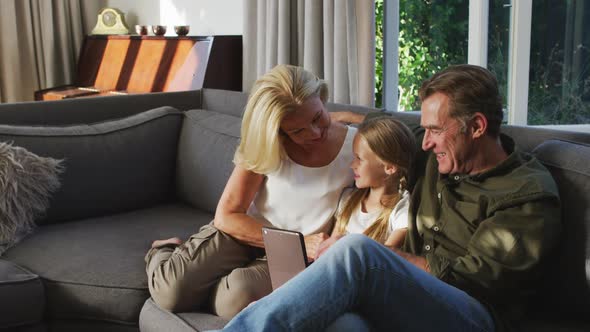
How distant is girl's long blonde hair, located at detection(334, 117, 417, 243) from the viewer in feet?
5.98

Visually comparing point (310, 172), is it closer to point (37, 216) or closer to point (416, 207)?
point (416, 207)

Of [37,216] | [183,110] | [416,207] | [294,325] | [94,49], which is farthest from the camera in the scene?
[94,49]

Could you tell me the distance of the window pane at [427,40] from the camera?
3.69 metres

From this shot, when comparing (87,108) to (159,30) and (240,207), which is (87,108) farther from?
(159,30)

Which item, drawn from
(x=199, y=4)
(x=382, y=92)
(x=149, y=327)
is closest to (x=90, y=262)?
(x=149, y=327)

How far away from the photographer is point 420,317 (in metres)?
1.47

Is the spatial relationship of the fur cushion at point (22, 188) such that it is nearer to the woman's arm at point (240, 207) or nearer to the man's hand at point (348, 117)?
the woman's arm at point (240, 207)

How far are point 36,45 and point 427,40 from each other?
281cm

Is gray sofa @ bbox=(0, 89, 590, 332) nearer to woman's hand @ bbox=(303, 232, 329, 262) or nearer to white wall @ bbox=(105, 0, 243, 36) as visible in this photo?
woman's hand @ bbox=(303, 232, 329, 262)

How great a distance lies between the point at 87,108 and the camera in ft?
9.47

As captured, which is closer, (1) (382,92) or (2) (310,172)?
(2) (310,172)

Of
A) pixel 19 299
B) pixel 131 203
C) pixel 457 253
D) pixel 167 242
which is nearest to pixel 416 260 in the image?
pixel 457 253

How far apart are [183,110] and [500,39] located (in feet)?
5.08

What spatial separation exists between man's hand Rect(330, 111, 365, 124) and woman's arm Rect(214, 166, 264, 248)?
344 mm
